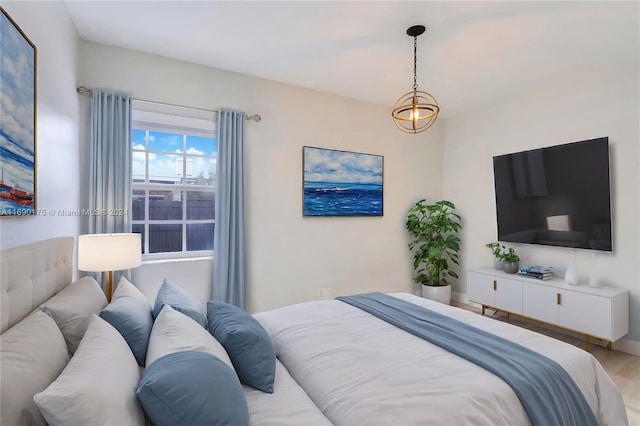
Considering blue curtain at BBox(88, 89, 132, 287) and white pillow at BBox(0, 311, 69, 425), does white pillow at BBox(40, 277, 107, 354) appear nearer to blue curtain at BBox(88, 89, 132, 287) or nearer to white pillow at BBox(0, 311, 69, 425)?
white pillow at BBox(0, 311, 69, 425)

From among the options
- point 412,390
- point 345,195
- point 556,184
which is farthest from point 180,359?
point 556,184

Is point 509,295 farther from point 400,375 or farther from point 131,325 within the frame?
point 131,325

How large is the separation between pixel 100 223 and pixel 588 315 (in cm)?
438

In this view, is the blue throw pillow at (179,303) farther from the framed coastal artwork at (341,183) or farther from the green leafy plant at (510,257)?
the green leafy plant at (510,257)

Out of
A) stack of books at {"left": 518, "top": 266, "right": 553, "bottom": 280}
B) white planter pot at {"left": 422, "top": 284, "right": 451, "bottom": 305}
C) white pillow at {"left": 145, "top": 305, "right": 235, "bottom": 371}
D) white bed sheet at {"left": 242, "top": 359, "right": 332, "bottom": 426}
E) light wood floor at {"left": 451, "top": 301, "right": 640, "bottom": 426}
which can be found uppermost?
white pillow at {"left": 145, "top": 305, "right": 235, "bottom": 371}

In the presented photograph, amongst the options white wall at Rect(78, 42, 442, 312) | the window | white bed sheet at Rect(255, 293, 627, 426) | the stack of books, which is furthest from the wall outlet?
the stack of books

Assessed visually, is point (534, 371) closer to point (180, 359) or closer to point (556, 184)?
point (180, 359)

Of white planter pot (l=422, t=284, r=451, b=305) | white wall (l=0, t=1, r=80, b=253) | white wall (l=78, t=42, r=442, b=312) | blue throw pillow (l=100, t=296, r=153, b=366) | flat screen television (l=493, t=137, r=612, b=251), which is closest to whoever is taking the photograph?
blue throw pillow (l=100, t=296, r=153, b=366)

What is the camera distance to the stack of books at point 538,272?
3389mm

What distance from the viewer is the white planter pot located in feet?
14.0

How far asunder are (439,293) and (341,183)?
6.54ft

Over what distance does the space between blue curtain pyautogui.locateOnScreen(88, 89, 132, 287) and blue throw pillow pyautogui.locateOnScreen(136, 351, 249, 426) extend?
6.78 ft

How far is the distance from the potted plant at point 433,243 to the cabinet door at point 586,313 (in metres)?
1.37

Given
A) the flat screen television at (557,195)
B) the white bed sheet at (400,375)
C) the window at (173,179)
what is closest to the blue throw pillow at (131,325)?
the white bed sheet at (400,375)
